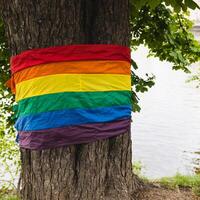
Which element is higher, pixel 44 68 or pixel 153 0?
pixel 153 0

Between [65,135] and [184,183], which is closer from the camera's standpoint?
[65,135]

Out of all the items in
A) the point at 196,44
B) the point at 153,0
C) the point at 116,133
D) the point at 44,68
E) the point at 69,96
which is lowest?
the point at 116,133

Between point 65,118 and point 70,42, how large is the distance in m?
0.49

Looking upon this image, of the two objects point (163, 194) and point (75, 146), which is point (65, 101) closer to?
point (75, 146)

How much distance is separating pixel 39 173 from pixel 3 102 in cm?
214

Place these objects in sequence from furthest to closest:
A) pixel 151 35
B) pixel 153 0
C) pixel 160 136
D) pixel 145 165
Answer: pixel 160 136
pixel 145 165
pixel 151 35
pixel 153 0

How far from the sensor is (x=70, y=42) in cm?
240

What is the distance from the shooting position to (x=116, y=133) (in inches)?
98.9

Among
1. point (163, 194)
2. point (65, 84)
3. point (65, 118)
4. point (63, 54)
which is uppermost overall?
point (63, 54)

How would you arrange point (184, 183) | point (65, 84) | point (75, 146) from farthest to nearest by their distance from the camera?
point (184, 183), point (75, 146), point (65, 84)

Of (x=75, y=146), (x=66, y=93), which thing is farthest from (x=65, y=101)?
(x=75, y=146)

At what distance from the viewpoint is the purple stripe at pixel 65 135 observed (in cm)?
232

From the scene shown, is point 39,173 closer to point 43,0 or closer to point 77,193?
point 77,193

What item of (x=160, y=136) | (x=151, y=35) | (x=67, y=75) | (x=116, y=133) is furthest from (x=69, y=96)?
(x=160, y=136)
